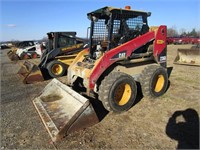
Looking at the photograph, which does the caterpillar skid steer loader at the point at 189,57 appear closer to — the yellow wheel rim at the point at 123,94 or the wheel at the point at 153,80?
the wheel at the point at 153,80

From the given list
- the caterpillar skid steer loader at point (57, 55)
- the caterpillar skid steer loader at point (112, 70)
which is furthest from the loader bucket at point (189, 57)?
the caterpillar skid steer loader at point (57, 55)

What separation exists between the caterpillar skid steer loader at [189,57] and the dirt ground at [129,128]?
163 inches

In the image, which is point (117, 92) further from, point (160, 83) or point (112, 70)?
point (160, 83)

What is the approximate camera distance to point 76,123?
3412 millimetres

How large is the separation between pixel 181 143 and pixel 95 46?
3293mm

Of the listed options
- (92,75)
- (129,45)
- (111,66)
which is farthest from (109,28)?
(92,75)

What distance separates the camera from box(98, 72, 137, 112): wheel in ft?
13.1

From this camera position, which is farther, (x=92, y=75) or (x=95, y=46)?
(x=95, y=46)

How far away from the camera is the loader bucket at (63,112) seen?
10.9ft

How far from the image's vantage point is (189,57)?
917 cm

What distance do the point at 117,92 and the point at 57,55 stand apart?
5.54 m

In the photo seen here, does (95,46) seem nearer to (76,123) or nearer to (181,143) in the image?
→ (76,123)

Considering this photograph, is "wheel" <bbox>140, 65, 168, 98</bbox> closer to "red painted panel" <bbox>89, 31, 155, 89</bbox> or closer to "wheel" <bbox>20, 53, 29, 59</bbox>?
"red painted panel" <bbox>89, 31, 155, 89</bbox>

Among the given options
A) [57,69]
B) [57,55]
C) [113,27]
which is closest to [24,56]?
[57,55]
